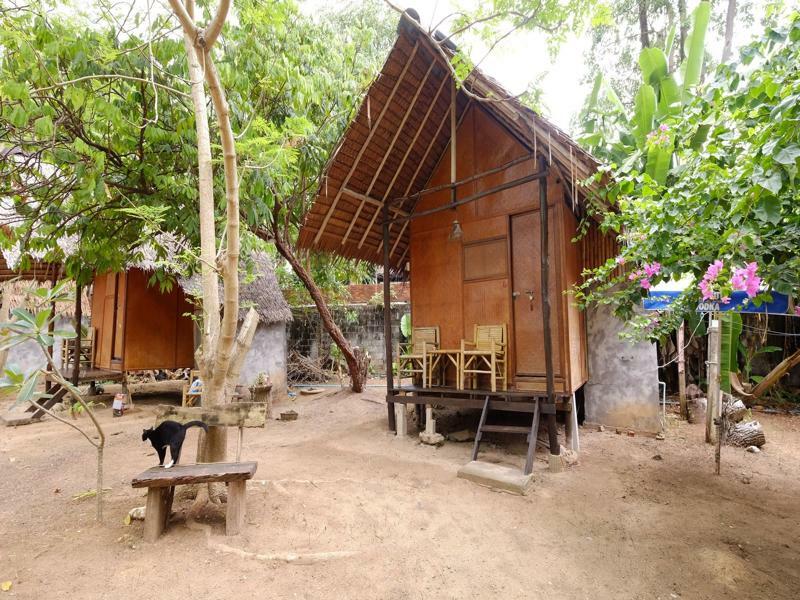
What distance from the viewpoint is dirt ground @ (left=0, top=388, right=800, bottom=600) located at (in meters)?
2.63

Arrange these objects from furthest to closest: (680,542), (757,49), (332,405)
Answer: (332,405) → (680,542) → (757,49)

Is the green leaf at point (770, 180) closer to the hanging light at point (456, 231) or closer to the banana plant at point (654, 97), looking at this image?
the banana plant at point (654, 97)

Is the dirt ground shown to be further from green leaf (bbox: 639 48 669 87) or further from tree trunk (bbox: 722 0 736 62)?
tree trunk (bbox: 722 0 736 62)

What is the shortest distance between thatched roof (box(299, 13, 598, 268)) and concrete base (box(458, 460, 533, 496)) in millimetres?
3339

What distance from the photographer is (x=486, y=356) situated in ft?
19.1

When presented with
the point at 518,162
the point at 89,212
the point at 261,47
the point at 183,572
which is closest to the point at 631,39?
the point at 518,162

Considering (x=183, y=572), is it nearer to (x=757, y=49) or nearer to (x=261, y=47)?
(x=757, y=49)

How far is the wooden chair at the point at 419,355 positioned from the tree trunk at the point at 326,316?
9.67 feet

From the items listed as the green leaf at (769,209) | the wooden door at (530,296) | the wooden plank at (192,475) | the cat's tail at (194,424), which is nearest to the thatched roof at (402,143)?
the wooden door at (530,296)

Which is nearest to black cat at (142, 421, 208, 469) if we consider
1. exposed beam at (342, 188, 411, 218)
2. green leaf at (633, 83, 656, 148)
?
exposed beam at (342, 188, 411, 218)

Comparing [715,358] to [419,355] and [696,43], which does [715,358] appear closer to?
[419,355]

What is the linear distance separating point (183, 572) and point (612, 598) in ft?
8.70

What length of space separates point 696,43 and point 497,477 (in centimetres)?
690

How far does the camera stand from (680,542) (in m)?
3.26
